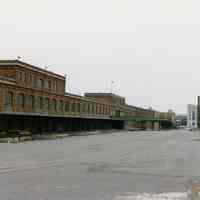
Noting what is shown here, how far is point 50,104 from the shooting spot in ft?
237

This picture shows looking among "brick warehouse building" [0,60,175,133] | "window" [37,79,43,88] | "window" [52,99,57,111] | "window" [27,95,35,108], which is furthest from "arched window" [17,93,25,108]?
"window" [52,99,57,111]

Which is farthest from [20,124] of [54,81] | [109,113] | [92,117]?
[109,113]

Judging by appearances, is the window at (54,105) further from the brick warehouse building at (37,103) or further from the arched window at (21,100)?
the arched window at (21,100)

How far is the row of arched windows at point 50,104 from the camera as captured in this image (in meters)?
59.6

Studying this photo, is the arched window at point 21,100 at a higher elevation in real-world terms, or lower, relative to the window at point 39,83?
lower

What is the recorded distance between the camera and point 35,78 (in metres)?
71.4

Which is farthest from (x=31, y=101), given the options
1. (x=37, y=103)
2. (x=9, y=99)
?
(x=9, y=99)

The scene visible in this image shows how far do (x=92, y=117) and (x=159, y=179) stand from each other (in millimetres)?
85293

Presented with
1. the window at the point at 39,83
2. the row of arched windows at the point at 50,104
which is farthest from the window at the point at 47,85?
the row of arched windows at the point at 50,104

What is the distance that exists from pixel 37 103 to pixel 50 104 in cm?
635

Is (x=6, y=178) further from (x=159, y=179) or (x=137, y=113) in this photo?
(x=137, y=113)

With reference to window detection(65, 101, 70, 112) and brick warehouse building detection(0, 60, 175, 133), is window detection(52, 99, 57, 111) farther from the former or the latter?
window detection(65, 101, 70, 112)

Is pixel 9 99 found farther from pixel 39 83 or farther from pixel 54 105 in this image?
pixel 54 105

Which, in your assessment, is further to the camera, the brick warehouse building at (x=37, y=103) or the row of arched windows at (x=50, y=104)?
the row of arched windows at (x=50, y=104)
